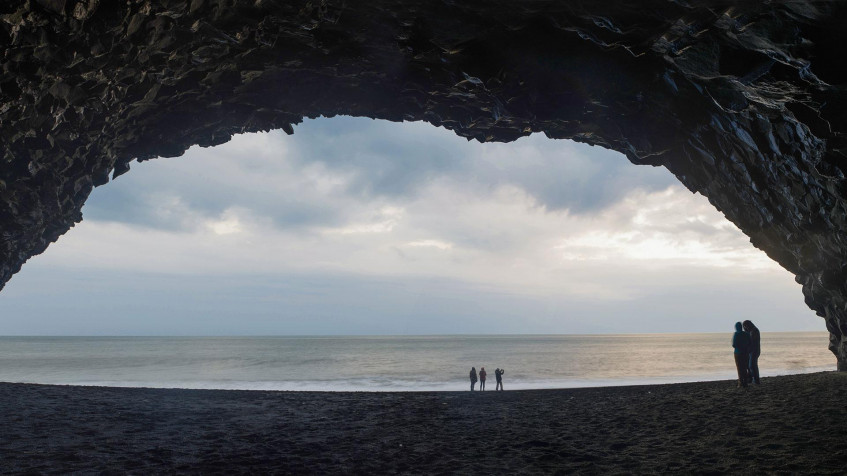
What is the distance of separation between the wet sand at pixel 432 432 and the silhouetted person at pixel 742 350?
538mm

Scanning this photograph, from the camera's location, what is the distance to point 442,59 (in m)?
13.8

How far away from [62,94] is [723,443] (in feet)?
55.0

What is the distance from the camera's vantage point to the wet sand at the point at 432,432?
23.6ft

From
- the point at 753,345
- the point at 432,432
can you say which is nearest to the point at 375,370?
the point at 753,345

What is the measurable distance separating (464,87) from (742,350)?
1206cm

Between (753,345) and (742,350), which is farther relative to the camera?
(753,345)

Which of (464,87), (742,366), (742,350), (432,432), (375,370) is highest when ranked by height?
(464,87)

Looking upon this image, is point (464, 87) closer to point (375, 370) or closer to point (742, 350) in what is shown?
point (742, 350)

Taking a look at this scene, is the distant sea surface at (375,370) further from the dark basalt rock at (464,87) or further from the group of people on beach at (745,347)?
the dark basalt rock at (464,87)

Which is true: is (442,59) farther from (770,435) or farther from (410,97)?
(770,435)

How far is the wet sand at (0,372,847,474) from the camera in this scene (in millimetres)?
7191

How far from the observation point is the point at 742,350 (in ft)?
49.2

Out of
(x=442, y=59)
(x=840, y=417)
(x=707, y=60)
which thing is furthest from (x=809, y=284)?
(x=442, y=59)

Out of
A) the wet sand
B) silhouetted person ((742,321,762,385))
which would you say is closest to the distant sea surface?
silhouetted person ((742,321,762,385))
